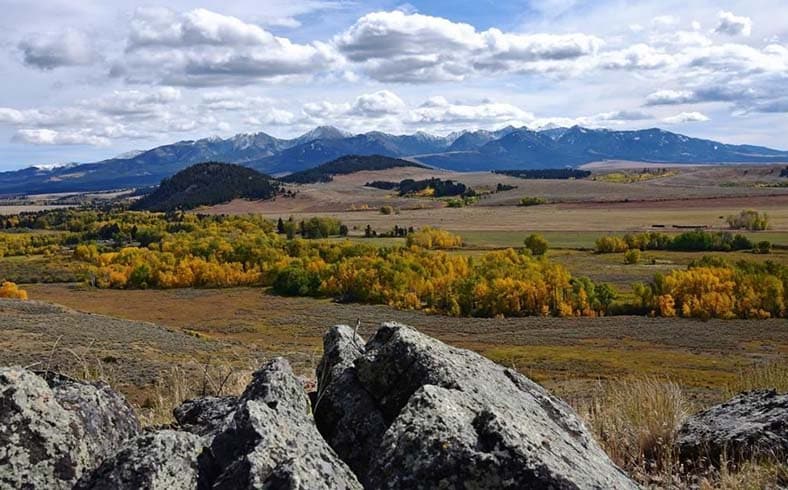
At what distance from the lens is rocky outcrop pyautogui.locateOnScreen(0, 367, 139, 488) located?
4250 millimetres

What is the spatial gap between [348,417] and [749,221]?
5586 inches

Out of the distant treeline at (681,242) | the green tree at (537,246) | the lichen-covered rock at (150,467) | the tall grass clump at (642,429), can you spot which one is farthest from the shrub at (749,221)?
the lichen-covered rock at (150,467)

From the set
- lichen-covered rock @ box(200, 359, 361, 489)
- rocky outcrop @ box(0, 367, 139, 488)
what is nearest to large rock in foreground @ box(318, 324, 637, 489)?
lichen-covered rock @ box(200, 359, 361, 489)

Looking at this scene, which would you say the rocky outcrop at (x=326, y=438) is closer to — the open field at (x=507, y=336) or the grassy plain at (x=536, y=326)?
the grassy plain at (x=536, y=326)

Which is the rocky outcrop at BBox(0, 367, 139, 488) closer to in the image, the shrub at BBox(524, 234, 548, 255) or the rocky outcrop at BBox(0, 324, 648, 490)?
the rocky outcrop at BBox(0, 324, 648, 490)

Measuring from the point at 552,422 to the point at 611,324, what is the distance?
5947 centimetres

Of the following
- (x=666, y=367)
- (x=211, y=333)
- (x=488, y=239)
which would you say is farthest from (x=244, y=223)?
(x=666, y=367)

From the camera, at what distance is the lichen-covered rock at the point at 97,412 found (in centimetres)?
491

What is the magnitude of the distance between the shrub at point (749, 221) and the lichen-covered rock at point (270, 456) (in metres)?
140

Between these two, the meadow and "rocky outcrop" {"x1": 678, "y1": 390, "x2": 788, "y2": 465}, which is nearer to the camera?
"rocky outcrop" {"x1": 678, "y1": 390, "x2": 788, "y2": 465}

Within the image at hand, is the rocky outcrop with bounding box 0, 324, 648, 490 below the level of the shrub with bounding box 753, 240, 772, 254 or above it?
above

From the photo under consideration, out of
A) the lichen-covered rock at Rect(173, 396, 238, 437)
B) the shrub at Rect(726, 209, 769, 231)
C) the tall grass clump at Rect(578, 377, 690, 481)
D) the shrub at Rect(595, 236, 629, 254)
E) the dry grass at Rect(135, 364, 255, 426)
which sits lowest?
the shrub at Rect(595, 236, 629, 254)

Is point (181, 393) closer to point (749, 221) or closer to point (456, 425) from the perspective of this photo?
point (456, 425)

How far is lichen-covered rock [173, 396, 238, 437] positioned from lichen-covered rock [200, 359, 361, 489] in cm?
92
